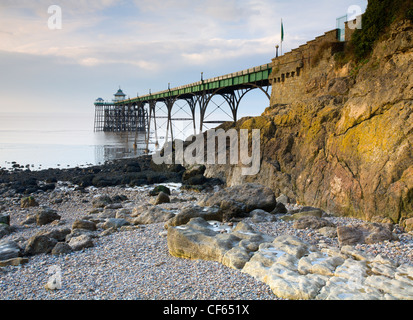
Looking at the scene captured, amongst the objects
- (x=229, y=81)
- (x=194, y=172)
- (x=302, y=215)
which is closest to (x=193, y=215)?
(x=302, y=215)

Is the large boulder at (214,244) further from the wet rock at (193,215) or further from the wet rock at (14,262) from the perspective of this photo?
the wet rock at (14,262)

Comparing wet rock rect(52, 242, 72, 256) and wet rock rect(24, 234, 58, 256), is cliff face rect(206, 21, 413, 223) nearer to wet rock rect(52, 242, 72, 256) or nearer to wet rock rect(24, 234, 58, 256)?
wet rock rect(52, 242, 72, 256)

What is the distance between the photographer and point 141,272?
646cm

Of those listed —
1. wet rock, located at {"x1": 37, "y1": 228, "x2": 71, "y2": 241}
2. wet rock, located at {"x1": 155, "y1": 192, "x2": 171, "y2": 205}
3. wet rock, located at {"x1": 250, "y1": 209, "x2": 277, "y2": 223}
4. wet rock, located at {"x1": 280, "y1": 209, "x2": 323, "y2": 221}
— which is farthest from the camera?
wet rock, located at {"x1": 155, "y1": 192, "x2": 171, "y2": 205}

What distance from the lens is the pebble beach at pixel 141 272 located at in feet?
18.0

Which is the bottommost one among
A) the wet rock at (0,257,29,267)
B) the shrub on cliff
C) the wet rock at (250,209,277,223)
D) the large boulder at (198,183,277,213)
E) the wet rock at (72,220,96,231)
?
the wet rock at (0,257,29,267)

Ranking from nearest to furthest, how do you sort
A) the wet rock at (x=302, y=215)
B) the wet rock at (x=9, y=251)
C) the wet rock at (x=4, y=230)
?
the wet rock at (x=9, y=251), the wet rock at (x=302, y=215), the wet rock at (x=4, y=230)

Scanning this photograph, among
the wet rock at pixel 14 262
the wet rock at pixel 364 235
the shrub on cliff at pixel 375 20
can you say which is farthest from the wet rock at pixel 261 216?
the shrub on cliff at pixel 375 20

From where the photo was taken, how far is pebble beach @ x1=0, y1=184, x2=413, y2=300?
5480mm

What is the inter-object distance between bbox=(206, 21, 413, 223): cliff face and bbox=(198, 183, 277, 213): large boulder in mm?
2046

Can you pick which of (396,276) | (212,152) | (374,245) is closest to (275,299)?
(396,276)

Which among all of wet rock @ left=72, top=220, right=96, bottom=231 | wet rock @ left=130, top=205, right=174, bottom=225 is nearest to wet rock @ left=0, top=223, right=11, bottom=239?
wet rock @ left=72, top=220, right=96, bottom=231

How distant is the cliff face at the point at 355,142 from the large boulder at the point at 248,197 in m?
2.05
